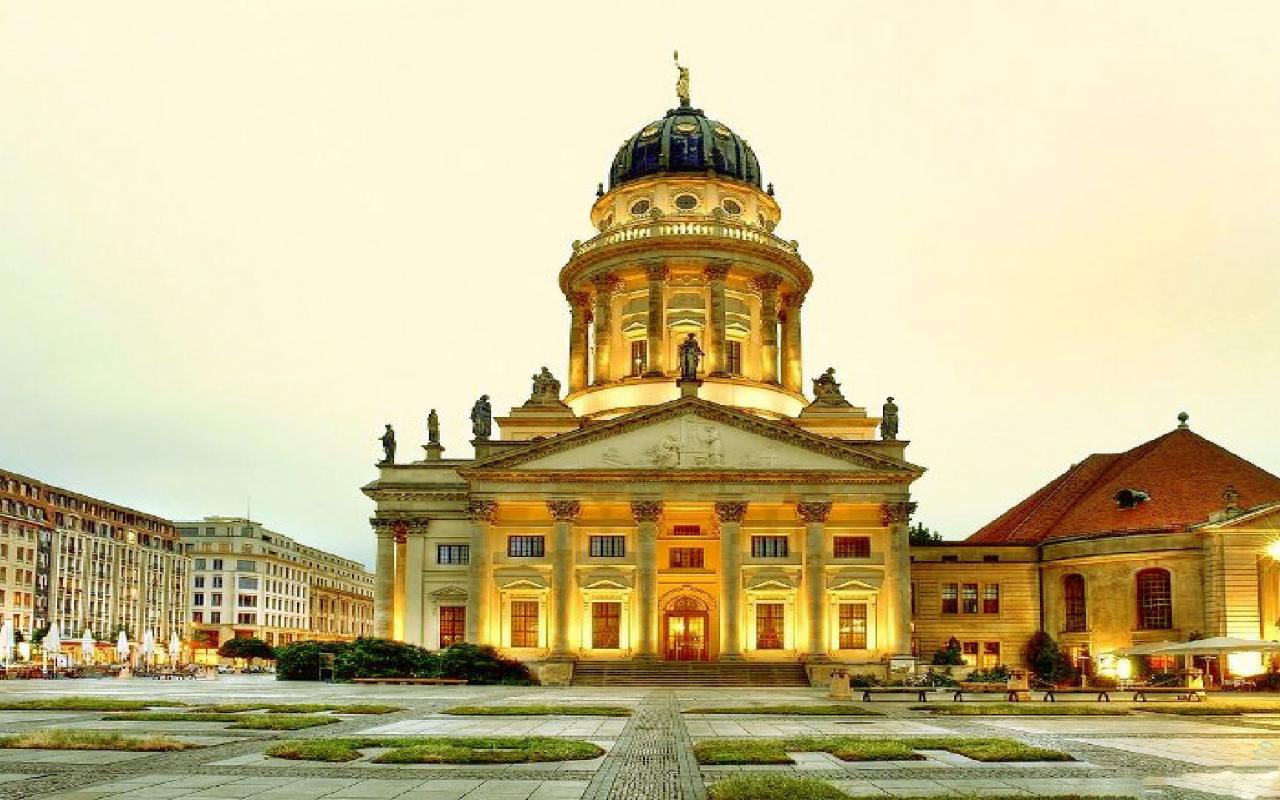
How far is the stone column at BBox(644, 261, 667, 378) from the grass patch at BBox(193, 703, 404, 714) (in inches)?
1840

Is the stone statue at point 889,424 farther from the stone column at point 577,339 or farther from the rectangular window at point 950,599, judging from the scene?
the stone column at point 577,339

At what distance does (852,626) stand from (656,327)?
929 inches

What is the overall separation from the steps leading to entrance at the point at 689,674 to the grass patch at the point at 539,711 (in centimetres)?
2551

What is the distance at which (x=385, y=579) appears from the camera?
258 ft

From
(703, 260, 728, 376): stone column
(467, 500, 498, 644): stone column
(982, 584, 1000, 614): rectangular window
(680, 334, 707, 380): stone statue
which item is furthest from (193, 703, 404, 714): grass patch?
(703, 260, 728, 376): stone column

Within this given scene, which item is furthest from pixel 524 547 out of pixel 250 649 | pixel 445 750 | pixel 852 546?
pixel 445 750

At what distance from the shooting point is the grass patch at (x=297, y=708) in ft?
123

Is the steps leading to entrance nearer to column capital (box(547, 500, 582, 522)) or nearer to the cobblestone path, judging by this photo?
column capital (box(547, 500, 582, 522))

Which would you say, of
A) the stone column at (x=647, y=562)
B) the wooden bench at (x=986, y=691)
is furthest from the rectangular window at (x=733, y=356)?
the wooden bench at (x=986, y=691)

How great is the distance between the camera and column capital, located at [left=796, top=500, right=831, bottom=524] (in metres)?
72.1

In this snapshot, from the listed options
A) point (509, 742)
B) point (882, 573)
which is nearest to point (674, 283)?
point (882, 573)

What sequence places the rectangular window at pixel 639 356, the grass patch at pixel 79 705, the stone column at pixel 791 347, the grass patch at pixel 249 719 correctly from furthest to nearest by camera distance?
the stone column at pixel 791 347 < the rectangular window at pixel 639 356 < the grass patch at pixel 79 705 < the grass patch at pixel 249 719

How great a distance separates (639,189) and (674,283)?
814 cm

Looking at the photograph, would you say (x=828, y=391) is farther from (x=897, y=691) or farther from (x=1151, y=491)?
(x=897, y=691)
